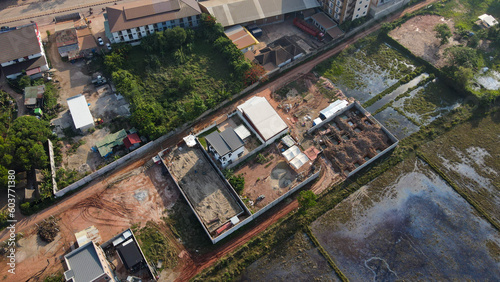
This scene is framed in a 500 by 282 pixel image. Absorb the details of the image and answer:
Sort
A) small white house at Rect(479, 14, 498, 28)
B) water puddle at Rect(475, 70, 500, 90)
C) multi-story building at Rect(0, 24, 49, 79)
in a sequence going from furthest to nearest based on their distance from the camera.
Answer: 1. small white house at Rect(479, 14, 498, 28)
2. water puddle at Rect(475, 70, 500, 90)
3. multi-story building at Rect(0, 24, 49, 79)

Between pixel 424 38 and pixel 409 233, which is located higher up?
pixel 424 38

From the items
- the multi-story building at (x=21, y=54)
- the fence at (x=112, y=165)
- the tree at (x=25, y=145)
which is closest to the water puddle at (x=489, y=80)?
the fence at (x=112, y=165)

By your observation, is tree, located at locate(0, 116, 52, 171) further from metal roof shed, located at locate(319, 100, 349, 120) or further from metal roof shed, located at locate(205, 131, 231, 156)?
metal roof shed, located at locate(319, 100, 349, 120)

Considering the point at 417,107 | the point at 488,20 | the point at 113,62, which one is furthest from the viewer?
the point at 488,20

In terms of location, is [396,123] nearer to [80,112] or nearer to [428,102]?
[428,102]

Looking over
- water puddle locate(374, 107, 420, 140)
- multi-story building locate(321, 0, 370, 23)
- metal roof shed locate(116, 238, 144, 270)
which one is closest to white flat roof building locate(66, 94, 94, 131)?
metal roof shed locate(116, 238, 144, 270)

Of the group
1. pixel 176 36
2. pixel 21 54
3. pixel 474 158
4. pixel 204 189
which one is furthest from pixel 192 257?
pixel 21 54
